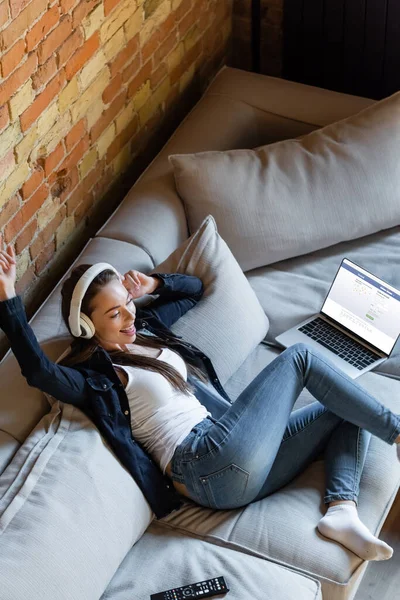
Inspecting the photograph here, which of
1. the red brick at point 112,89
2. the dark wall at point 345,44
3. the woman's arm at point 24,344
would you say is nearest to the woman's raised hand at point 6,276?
the woman's arm at point 24,344

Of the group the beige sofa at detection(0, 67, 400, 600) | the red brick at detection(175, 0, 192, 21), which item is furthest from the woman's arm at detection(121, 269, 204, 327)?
the red brick at detection(175, 0, 192, 21)

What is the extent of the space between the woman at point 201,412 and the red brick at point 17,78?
15.2 inches

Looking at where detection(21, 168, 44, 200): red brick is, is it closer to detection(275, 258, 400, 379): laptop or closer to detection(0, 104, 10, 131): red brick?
detection(0, 104, 10, 131): red brick

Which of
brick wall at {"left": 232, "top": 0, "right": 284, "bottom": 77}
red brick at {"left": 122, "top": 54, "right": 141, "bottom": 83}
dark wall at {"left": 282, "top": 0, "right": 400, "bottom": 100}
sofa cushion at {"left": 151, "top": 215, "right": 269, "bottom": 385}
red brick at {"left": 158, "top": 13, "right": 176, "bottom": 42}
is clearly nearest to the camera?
sofa cushion at {"left": 151, "top": 215, "right": 269, "bottom": 385}

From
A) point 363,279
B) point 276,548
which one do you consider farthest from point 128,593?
point 363,279

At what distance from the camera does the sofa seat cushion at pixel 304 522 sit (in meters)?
2.00

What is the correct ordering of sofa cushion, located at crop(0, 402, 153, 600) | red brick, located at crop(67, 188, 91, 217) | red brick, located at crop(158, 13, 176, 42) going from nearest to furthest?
sofa cushion, located at crop(0, 402, 153, 600) → red brick, located at crop(67, 188, 91, 217) → red brick, located at crop(158, 13, 176, 42)

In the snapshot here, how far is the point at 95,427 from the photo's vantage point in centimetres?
210

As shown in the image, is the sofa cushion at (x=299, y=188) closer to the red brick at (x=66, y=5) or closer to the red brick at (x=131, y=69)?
the red brick at (x=131, y=69)

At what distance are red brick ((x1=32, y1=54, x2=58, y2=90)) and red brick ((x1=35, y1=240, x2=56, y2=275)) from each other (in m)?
0.48

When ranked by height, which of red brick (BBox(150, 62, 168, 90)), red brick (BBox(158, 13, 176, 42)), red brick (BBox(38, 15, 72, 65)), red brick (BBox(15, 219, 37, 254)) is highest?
red brick (BBox(38, 15, 72, 65))

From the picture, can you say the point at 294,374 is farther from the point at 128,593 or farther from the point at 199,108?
the point at 199,108

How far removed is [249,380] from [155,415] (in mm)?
432

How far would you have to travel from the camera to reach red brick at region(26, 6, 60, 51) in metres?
2.21
